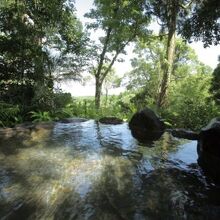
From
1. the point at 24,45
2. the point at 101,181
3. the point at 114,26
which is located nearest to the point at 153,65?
the point at 114,26

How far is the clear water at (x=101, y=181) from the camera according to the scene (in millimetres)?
3656

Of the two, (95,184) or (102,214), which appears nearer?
(102,214)

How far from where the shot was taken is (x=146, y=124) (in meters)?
10.1

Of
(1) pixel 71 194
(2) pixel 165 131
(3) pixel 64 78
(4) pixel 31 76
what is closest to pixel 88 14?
(3) pixel 64 78

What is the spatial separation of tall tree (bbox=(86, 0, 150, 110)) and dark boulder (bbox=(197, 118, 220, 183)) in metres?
12.2

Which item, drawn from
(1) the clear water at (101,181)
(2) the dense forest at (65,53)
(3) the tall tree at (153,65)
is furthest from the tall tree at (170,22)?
(3) the tall tree at (153,65)

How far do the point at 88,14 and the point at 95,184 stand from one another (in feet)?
62.0

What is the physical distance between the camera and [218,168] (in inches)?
231

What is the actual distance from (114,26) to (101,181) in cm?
1668

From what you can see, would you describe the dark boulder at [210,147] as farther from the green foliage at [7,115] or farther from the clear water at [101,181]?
the green foliage at [7,115]

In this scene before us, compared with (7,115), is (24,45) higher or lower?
higher

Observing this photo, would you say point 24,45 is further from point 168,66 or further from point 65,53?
point 168,66

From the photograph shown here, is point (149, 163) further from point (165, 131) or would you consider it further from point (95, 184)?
point (165, 131)

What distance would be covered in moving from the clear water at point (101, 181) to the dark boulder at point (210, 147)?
218 mm
